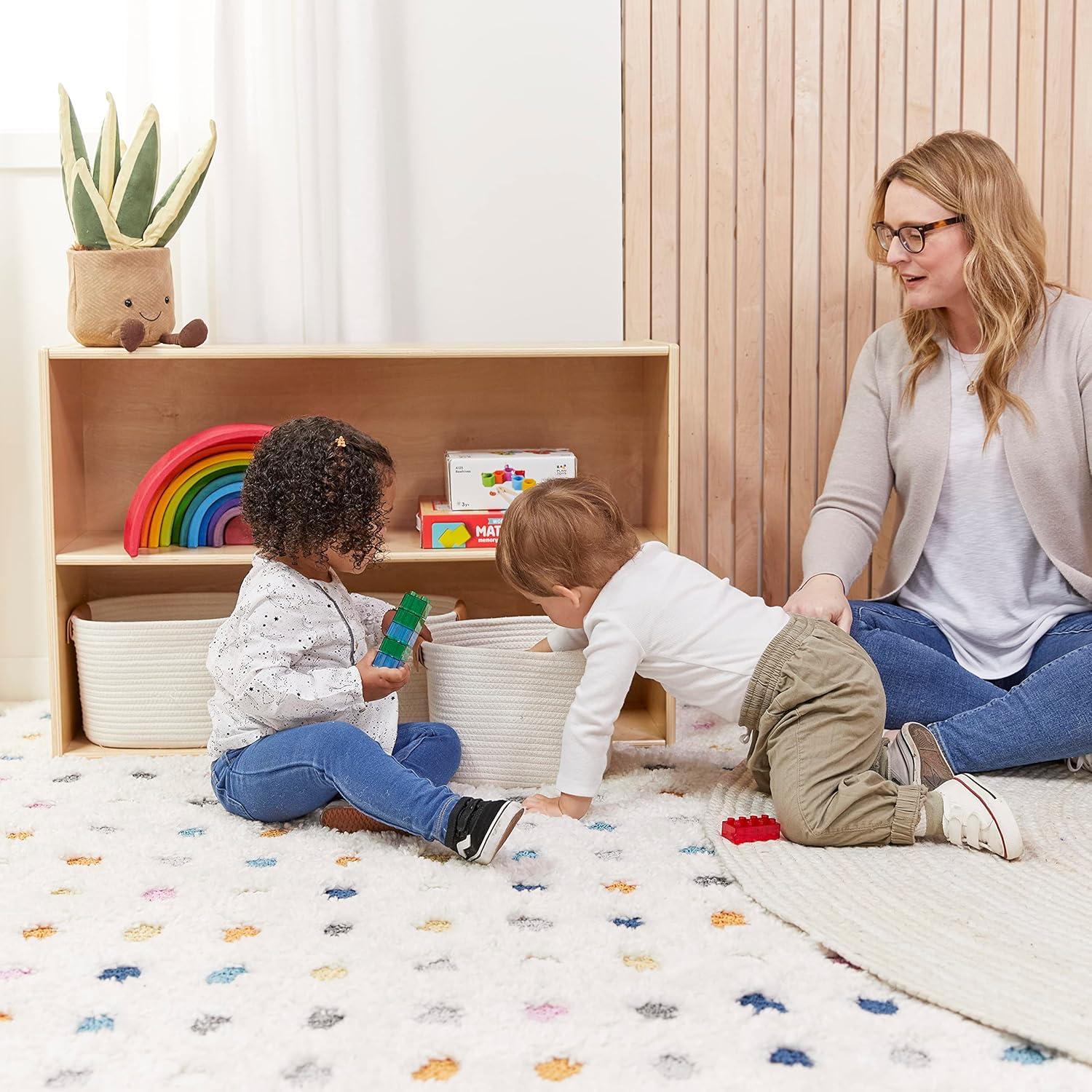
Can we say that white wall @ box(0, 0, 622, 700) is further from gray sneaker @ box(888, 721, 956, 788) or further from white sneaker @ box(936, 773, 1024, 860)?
white sneaker @ box(936, 773, 1024, 860)

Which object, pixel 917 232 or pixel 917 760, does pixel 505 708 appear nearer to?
pixel 917 760

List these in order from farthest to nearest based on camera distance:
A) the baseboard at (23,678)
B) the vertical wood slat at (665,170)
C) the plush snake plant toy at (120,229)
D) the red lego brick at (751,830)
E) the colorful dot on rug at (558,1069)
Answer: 1. the baseboard at (23,678)
2. the vertical wood slat at (665,170)
3. the plush snake plant toy at (120,229)
4. the red lego brick at (751,830)
5. the colorful dot on rug at (558,1069)

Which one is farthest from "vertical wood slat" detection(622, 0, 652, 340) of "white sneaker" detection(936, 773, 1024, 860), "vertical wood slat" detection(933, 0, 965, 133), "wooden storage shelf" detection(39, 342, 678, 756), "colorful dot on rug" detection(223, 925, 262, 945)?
"colorful dot on rug" detection(223, 925, 262, 945)

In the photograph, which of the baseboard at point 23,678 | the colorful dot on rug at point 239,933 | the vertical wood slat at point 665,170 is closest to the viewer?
the colorful dot on rug at point 239,933

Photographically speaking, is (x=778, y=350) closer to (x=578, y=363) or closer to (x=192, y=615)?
(x=578, y=363)

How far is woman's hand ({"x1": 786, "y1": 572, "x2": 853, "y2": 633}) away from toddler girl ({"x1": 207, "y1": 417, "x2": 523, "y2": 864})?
63 cm

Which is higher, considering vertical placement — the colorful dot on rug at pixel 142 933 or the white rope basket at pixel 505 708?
the white rope basket at pixel 505 708

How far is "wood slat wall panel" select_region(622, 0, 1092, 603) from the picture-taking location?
2281mm

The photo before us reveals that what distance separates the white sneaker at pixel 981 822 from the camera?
5.01ft

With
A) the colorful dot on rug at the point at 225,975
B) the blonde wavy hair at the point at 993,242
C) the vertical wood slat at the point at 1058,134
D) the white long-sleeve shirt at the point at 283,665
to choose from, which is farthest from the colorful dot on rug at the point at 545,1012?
the vertical wood slat at the point at 1058,134

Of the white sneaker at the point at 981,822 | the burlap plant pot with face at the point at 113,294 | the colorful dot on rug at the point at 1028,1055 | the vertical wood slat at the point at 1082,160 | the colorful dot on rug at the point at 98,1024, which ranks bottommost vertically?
the colorful dot on rug at the point at 1028,1055

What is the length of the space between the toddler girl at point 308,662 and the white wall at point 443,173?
0.57 m

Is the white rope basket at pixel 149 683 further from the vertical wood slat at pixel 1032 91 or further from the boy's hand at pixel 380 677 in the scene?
the vertical wood slat at pixel 1032 91

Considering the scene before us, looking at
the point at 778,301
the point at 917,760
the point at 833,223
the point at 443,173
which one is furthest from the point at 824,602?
the point at 443,173
